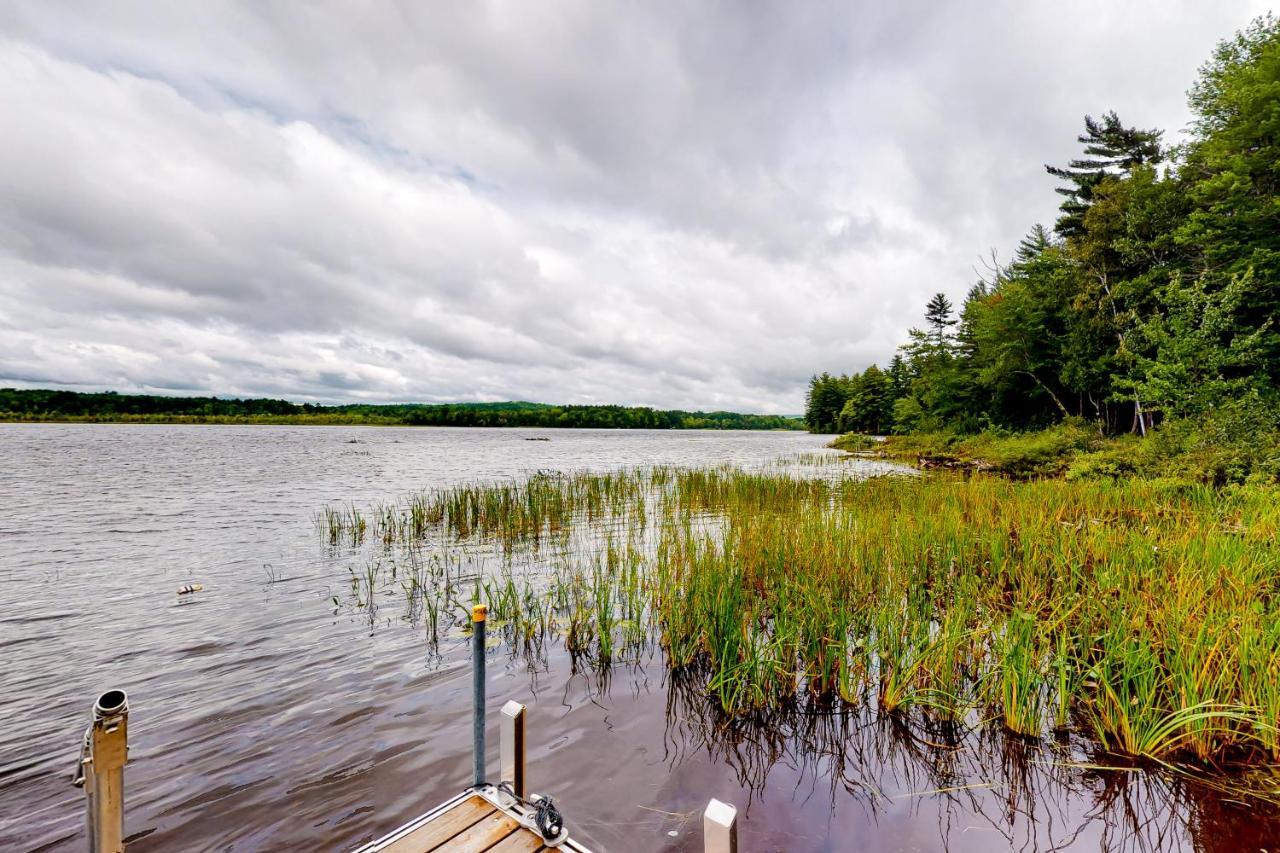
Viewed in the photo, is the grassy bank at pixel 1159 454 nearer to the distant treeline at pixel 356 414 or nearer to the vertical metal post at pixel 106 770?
the vertical metal post at pixel 106 770

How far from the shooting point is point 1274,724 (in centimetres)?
331

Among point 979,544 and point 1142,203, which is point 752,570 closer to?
point 979,544

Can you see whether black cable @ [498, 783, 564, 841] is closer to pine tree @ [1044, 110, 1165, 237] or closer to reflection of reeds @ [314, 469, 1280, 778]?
reflection of reeds @ [314, 469, 1280, 778]

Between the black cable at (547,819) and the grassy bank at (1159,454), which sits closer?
the black cable at (547,819)

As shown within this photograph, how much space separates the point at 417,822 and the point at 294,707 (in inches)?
114

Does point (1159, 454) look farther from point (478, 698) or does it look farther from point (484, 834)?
point (484, 834)

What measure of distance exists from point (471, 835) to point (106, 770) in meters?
1.69

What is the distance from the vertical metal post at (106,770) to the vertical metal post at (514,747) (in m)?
1.70

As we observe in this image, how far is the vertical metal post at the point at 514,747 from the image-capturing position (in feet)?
10.3

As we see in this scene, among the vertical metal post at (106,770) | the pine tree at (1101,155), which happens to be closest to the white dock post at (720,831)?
the vertical metal post at (106,770)

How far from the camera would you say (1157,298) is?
69.4ft

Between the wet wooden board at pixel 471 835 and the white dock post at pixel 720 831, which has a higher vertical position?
the white dock post at pixel 720 831

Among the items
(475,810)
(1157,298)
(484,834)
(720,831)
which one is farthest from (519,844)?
(1157,298)

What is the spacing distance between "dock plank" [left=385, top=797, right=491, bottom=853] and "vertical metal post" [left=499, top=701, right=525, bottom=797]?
169mm
